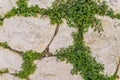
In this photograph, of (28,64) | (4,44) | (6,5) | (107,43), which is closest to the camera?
(28,64)

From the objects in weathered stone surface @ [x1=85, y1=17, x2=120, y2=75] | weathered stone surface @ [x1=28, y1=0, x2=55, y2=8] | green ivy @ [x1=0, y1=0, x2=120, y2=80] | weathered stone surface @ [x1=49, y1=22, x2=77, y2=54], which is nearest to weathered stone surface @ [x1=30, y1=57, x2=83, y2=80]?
green ivy @ [x1=0, y1=0, x2=120, y2=80]

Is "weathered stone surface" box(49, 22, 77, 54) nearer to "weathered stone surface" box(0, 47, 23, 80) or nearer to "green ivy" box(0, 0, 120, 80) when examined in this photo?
"green ivy" box(0, 0, 120, 80)

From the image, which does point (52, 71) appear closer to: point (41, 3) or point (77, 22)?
point (77, 22)

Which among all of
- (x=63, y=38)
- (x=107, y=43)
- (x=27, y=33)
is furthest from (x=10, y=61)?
(x=107, y=43)

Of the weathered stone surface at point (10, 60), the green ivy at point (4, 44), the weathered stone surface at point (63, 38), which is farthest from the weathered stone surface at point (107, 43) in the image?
the green ivy at point (4, 44)

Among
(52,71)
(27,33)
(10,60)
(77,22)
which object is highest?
(77,22)

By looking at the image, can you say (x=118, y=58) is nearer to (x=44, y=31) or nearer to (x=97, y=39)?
(x=97, y=39)

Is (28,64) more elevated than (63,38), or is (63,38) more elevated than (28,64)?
(63,38)
